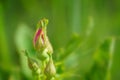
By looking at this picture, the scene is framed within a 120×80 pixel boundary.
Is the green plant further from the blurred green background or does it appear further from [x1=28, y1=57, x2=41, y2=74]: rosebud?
the blurred green background

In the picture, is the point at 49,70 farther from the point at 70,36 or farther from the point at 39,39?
the point at 70,36

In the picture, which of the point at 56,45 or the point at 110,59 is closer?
the point at 110,59

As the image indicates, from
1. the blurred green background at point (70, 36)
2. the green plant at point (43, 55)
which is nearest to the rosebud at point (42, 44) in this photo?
the green plant at point (43, 55)

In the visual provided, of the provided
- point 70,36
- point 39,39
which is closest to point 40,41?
point 39,39

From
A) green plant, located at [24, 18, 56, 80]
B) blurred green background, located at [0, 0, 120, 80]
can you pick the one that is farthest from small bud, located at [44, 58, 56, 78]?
blurred green background, located at [0, 0, 120, 80]

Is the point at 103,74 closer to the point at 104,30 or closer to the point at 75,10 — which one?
the point at 75,10

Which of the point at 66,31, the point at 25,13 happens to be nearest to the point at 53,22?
the point at 66,31

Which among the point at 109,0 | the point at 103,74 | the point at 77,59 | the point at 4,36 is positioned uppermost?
the point at 109,0

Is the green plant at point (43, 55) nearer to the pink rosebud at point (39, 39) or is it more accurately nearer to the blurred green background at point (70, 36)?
the pink rosebud at point (39, 39)
